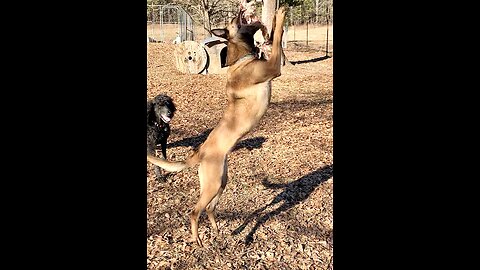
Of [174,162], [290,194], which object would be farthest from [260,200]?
[174,162]

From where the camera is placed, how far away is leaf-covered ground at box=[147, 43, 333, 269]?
3971 mm

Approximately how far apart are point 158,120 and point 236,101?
9.34 ft

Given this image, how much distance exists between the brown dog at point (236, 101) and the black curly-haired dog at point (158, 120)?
2.46 meters

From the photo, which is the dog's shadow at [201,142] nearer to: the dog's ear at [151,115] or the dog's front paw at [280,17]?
the dog's ear at [151,115]

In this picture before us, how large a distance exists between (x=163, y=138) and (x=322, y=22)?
31609 millimetres

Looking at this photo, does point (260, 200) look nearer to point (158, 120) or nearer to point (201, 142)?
point (158, 120)

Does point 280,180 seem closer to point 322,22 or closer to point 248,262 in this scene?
point 248,262

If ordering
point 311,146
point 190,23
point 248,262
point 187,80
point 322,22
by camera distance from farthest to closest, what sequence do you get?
1. point 322,22
2. point 190,23
3. point 187,80
4. point 311,146
5. point 248,262

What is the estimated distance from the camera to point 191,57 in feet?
48.7

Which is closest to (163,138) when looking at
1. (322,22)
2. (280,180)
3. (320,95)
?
(280,180)

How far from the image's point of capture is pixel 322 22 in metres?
35.0

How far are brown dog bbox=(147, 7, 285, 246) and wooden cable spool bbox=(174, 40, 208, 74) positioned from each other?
11.1m

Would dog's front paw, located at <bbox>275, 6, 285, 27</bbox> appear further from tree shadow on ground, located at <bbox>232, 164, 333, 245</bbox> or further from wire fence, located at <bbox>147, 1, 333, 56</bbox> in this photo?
wire fence, located at <bbox>147, 1, 333, 56</bbox>

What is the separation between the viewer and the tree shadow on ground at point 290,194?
180 inches
